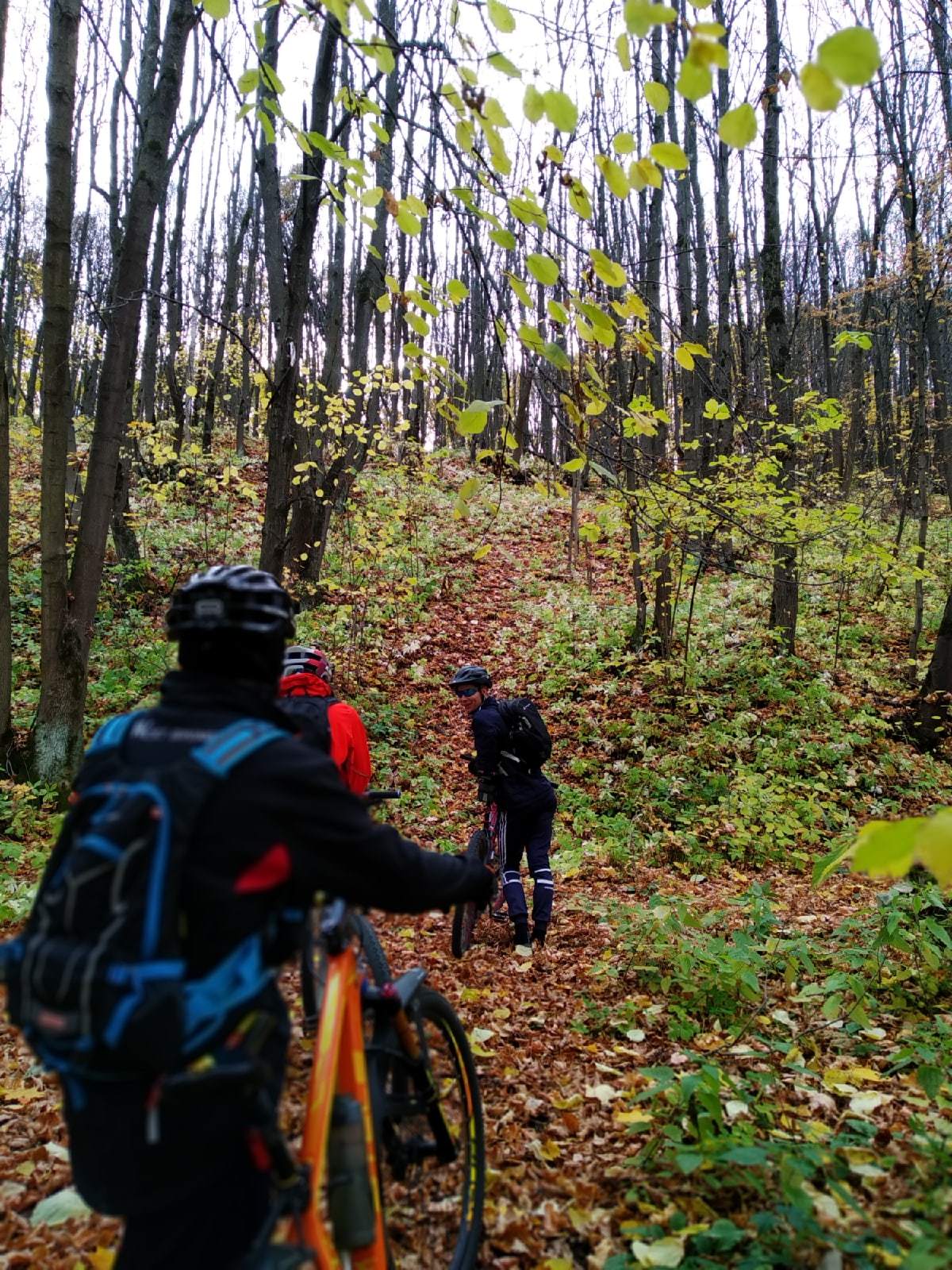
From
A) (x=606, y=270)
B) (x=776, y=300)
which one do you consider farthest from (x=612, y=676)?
(x=606, y=270)

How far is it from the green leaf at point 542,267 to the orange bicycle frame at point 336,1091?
2.42 metres

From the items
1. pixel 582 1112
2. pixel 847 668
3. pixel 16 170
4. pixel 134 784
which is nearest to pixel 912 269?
pixel 847 668

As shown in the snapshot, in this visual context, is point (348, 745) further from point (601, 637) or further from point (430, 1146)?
point (601, 637)

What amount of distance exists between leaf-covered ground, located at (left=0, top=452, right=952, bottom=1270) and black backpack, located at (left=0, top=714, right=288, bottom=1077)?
2.12 meters

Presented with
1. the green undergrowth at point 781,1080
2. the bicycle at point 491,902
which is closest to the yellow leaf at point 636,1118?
the green undergrowth at point 781,1080

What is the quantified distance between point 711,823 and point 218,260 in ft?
123

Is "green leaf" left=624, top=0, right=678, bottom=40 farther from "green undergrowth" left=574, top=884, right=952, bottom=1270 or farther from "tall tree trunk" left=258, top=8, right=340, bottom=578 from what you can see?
"tall tree trunk" left=258, top=8, right=340, bottom=578

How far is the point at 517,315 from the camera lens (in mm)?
3326

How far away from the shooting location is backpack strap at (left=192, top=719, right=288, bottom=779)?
1710 mm

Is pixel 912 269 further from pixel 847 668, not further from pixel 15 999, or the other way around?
pixel 15 999

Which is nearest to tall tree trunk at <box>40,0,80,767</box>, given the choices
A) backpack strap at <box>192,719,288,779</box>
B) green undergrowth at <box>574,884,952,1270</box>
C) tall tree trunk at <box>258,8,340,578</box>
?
tall tree trunk at <box>258,8,340,578</box>

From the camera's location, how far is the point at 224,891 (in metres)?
1.65

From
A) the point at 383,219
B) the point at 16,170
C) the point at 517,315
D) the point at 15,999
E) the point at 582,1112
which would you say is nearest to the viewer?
the point at 15,999

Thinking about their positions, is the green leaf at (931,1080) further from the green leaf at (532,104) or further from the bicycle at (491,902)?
the green leaf at (532,104)
